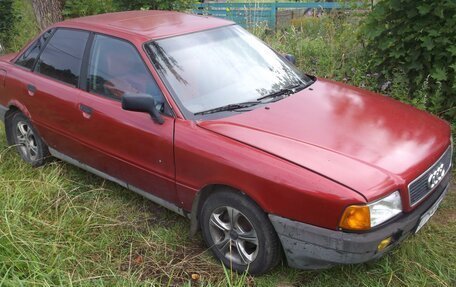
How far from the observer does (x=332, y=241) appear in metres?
2.51

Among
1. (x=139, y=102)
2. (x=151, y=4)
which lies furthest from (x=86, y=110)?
(x=151, y=4)

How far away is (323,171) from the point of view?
2.55 metres

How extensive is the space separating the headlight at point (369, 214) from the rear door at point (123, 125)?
1286 millimetres

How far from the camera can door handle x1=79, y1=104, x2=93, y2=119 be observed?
3.68 metres

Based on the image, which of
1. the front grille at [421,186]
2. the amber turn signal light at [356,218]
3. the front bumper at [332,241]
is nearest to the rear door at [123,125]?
the front bumper at [332,241]

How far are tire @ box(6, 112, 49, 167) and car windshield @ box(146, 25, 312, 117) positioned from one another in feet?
6.09

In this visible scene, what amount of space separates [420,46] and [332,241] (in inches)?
125

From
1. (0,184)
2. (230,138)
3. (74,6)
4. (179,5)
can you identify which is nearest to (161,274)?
(230,138)

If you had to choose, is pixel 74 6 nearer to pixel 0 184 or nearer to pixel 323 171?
pixel 0 184

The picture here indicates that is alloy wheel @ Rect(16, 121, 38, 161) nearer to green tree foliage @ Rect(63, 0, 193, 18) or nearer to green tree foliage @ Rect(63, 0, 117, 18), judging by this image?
green tree foliage @ Rect(63, 0, 193, 18)

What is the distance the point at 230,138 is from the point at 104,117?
1.19 meters

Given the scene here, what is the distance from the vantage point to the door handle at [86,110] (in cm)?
368

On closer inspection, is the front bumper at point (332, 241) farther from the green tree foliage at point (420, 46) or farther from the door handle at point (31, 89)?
the door handle at point (31, 89)

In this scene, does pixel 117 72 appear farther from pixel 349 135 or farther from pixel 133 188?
Answer: pixel 349 135
